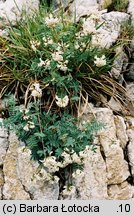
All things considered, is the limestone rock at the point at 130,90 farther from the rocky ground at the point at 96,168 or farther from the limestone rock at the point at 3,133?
the limestone rock at the point at 3,133

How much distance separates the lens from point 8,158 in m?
4.57

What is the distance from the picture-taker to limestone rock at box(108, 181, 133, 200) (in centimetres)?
456

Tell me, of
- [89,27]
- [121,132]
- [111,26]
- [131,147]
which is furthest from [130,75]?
[89,27]

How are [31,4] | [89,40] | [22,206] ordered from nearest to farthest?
1. [22,206]
2. [89,40]
3. [31,4]

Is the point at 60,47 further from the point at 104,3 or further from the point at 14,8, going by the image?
the point at 104,3

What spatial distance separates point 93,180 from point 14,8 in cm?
227

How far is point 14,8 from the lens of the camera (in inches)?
219

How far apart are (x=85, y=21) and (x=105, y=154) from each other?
127 centimetres

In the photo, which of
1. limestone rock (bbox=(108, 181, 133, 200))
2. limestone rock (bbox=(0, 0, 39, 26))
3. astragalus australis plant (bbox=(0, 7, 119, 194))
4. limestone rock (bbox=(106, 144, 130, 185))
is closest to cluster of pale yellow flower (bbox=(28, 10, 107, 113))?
astragalus australis plant (bbox=(0, 7, 119, 194))

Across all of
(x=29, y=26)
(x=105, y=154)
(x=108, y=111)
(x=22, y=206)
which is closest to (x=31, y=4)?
(x=29, y=26)

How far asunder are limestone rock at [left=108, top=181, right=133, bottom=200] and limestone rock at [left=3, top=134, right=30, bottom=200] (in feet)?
2.60

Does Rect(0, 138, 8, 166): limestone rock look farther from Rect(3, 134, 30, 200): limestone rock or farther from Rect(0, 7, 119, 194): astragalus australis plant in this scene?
Rect(0, 7, 119, 194): astragalus australis plant

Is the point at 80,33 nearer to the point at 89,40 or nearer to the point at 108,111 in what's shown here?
the point at 89,40

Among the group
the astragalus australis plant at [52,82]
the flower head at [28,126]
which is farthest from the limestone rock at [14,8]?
the flower head at [28,126]
